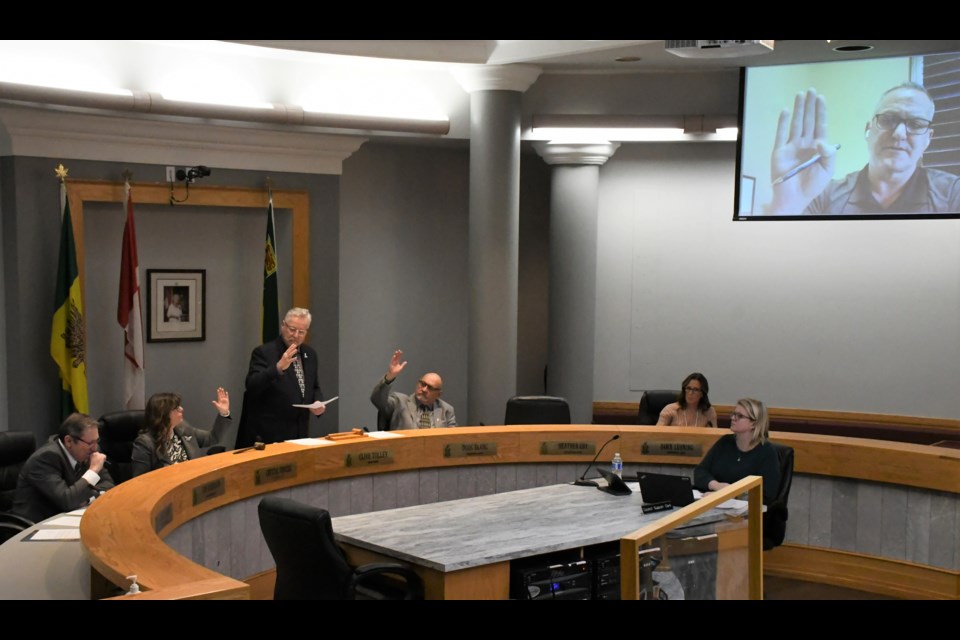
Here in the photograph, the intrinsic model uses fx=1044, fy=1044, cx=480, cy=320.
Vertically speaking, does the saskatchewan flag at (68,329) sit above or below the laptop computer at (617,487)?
above

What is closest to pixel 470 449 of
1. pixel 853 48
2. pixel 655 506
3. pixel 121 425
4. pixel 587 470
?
pixel 587 470

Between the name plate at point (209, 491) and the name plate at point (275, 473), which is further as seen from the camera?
the name plate at point (275, 473)

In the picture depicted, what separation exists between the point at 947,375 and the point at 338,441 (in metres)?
4.89

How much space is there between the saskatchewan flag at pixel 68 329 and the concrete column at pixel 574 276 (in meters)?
3.73

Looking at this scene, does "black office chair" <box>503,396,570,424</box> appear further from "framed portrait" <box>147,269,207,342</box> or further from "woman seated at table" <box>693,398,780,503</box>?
"framed portrait" <box>147,269,207,342</box>

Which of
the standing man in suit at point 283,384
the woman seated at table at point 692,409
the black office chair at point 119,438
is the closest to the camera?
the black office chair at point 119,438

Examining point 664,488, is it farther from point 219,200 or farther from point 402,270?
point 402,270

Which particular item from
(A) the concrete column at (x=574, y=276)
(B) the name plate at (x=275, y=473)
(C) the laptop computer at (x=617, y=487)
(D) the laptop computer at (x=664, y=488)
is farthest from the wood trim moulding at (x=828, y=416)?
(B) the name plate at (x=275, y=473)

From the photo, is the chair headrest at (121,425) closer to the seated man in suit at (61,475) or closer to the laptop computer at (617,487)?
the seated man in suit at (61,475)

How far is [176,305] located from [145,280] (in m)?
0.34

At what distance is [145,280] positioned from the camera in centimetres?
783

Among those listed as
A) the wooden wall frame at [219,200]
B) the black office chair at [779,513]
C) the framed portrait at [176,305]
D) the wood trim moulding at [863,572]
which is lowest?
the wood trim moulding at [863,572]

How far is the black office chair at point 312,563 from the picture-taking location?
4016 millimetres

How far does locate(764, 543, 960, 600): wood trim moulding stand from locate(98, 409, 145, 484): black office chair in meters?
3.79
